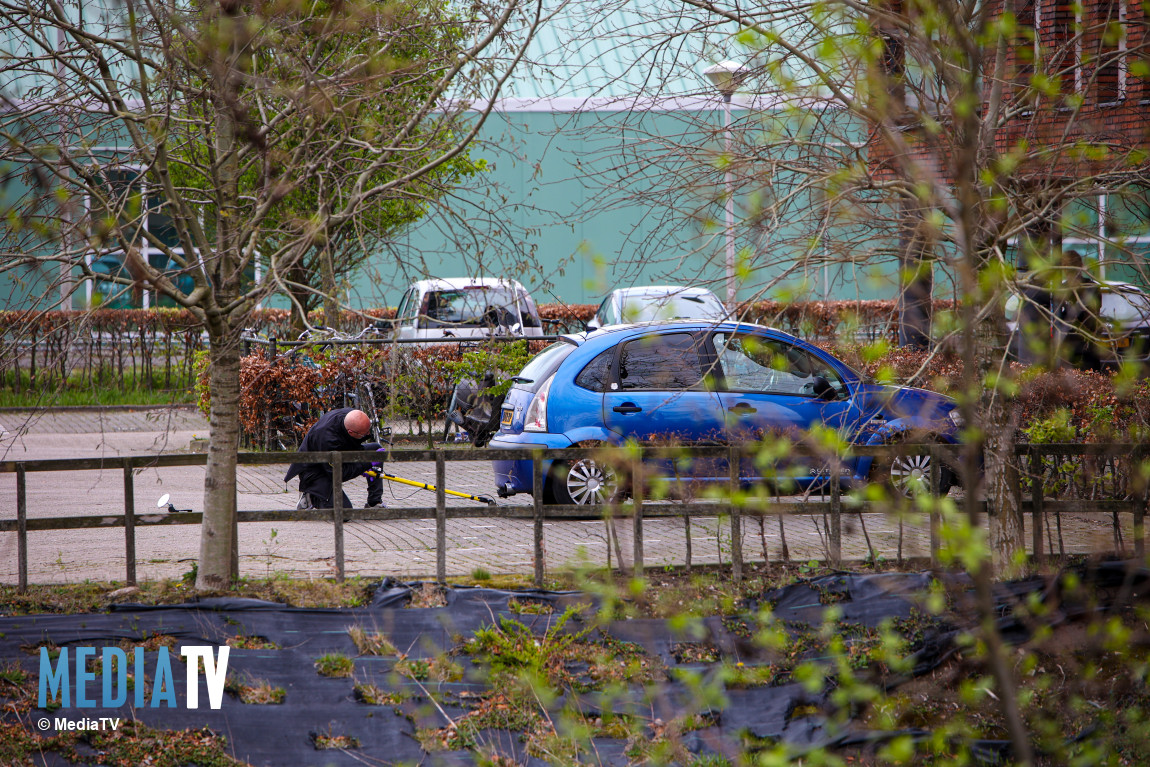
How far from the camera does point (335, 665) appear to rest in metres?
Answer: 5.45

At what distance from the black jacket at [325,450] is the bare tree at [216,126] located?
1.97 metres

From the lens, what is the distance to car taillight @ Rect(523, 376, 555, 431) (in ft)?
28.5

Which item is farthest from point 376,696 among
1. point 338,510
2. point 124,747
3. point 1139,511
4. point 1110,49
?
point 1110,49

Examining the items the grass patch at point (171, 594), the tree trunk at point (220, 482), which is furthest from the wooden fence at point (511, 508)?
the tree trunk at point (220, 482)

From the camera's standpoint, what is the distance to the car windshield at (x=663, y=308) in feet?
12.5

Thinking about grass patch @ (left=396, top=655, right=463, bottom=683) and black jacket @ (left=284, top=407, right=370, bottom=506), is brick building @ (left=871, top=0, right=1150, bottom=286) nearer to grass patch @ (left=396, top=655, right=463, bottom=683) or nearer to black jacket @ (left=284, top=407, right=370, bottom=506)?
grass patch @ (left=396, top=655, right=463, bottom=683)

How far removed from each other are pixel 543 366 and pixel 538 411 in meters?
0.61

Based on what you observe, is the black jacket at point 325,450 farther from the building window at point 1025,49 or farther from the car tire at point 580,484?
the building window at point 1025,49

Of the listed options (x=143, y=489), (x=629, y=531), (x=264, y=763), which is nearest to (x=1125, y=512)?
(x=629, y=531)

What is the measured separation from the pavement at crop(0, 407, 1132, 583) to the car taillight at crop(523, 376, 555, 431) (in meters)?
0.96

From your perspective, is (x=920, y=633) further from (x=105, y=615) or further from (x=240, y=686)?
(x=105, y=615)

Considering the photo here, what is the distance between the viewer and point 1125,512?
7180 mm

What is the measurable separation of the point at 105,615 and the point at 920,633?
485 cm

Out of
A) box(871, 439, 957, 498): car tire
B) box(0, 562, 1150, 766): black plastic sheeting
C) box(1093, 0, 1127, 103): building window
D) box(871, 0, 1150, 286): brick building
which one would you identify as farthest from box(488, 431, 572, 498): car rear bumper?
box(1093, 0, 1127, 103): building window
